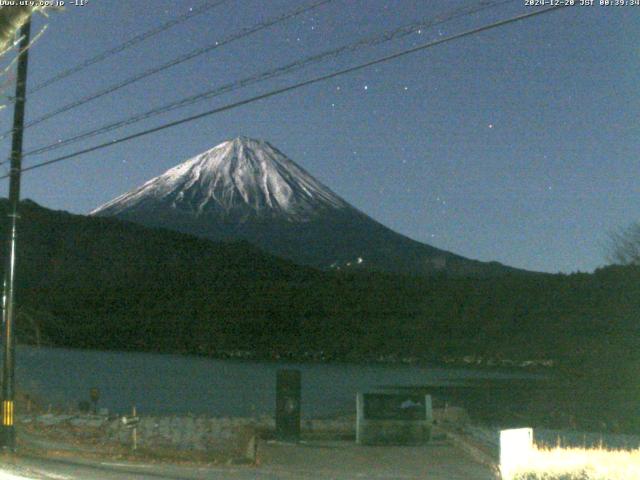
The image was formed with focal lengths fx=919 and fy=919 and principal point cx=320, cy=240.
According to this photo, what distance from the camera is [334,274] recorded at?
93688 millimetres

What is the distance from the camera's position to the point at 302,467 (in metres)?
15.6

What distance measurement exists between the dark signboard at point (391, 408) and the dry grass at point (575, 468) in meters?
6.52

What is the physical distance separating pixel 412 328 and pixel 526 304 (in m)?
9.73

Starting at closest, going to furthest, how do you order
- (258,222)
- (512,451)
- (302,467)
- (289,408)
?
(512,451), (302,467), (289,408), (258,222)

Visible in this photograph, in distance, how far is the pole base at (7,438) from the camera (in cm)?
1499

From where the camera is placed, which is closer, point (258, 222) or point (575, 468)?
point (575, 468)

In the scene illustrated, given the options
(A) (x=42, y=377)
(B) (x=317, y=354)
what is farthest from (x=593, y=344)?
(A) (x=42, y=377)

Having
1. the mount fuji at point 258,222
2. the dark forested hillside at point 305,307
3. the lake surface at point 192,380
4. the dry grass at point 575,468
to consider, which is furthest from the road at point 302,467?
the mount fuji at point 258,222

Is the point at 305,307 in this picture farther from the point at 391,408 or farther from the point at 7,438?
the point at 7,438

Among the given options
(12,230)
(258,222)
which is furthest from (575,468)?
(258,222)

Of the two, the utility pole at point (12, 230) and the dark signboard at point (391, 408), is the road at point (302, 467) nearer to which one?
the dark signboard at point (391, 408)

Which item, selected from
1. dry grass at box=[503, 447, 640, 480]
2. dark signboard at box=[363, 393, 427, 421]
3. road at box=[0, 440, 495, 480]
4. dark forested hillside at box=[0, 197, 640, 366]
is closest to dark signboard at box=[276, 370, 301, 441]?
road at box=[0, 440, 495, 480]

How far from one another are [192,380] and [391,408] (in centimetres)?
2659

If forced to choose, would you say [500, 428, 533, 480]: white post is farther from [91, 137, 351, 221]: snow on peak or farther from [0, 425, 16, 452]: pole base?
[91, 137, 351, 221]: snow on peak
